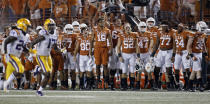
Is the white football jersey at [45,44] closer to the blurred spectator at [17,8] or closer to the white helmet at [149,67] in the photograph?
the white helmet at [149,67]

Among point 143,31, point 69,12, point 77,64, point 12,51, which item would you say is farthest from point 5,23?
point 12,51

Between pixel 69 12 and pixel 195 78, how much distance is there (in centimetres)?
590

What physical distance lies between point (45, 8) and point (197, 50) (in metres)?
6.76

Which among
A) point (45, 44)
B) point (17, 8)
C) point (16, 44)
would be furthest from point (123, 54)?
point (17, 8)

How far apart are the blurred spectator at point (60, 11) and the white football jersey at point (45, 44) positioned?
567 cm

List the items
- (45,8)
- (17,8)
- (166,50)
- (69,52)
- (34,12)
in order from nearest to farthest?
1. (166,50)
2. (69,52)
3. (45,8)
4. (34,12)
5. (17,8)

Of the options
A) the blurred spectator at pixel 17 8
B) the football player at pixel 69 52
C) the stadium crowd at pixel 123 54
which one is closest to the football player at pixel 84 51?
the stadium crowd at pixel 123 54

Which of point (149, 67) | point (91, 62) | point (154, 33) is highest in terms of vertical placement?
point (154, 33)

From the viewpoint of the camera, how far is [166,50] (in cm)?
1471

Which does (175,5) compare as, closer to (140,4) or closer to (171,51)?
(140,4)

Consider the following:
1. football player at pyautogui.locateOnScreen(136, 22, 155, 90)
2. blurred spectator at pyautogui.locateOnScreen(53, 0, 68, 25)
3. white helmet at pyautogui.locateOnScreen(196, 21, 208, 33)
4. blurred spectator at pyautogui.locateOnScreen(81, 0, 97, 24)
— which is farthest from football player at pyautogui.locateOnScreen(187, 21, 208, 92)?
blurred spectator at pyautogui.locateOnScreen(53, 0, 68, 25)

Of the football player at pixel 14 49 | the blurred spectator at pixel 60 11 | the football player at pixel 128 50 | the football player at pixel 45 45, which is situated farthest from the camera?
the blurred spectator at pixel 60 11

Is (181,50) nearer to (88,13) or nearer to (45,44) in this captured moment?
(45,44)

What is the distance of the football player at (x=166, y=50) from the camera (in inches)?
574
